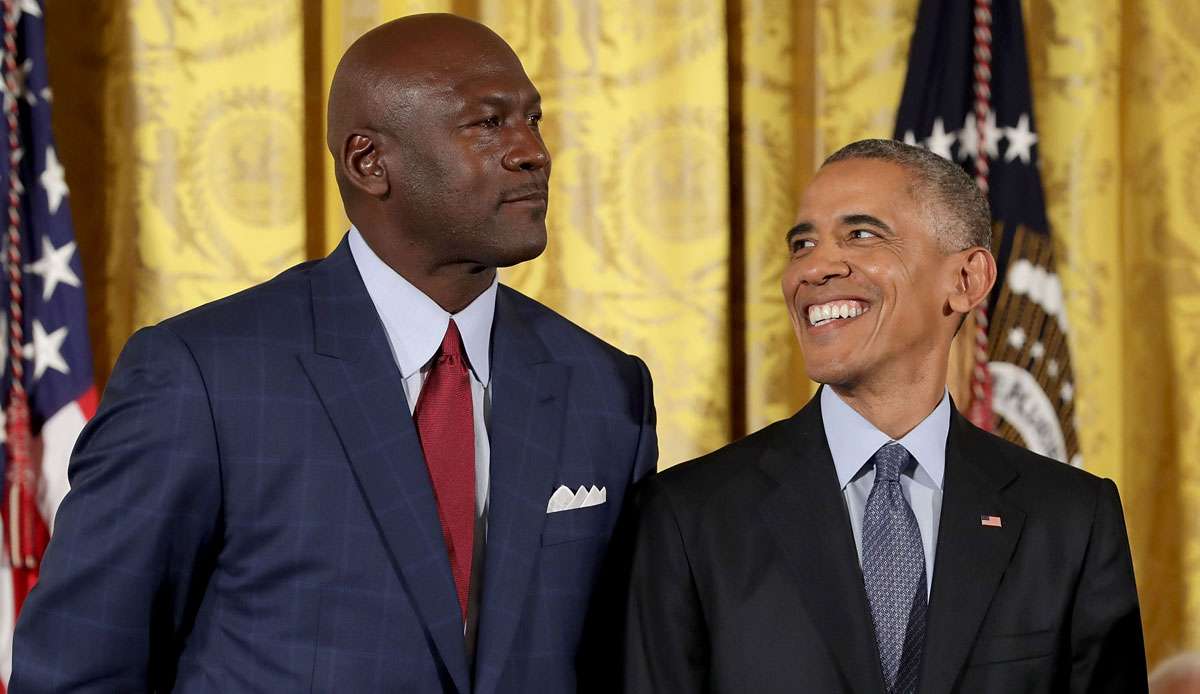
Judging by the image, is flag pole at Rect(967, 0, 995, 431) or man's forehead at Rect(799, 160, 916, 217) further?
flag pole at Rect(967, 0, 995, 431)

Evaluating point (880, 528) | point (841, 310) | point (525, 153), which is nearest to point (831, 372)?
point (841, 310)

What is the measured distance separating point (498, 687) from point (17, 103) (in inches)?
55.4

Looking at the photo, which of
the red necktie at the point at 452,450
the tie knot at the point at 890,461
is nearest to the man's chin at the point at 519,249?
the red necktie at the point at 452,450

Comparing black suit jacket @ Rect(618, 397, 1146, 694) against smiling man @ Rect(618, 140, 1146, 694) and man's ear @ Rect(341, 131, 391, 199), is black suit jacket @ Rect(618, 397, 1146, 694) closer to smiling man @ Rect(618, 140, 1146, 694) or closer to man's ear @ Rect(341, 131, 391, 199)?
smiling man @ Rect(618, 140, 1146, 694)

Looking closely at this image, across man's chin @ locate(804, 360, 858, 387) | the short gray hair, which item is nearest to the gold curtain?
the short gray hair

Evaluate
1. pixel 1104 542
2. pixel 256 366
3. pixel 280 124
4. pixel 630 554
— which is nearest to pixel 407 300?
pixel 256 366

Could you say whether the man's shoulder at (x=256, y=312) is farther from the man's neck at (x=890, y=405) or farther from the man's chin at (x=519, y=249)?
the man's neck at (x=890, y=405)

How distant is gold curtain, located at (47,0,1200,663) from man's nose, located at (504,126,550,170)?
42.0 inches

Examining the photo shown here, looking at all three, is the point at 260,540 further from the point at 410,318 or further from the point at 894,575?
the point at 894,575

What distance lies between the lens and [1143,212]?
2.99m

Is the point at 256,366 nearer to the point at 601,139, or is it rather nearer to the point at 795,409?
the point at 601,139

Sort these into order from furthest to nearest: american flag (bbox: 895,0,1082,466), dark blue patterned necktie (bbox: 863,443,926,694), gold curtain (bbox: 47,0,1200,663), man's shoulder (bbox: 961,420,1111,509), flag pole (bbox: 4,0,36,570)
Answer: american flag (bbox: 895,0,1082,466) < gold curtain (bbox: 47,0,1200,663) < flag pole (bbox: 4,0,36,570) < man's shoulder (bbox: 961,420,1111,509) < dark blue patterned necktie (bbox: 863,443,926,694)

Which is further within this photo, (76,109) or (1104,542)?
(76,109)

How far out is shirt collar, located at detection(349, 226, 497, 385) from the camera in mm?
1598
